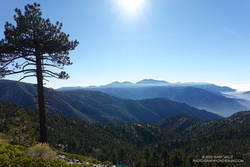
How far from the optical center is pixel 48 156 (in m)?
13.4

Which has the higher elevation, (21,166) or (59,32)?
(59,32)

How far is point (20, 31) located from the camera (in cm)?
2259

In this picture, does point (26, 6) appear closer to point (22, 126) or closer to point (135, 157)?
point (22, 126)

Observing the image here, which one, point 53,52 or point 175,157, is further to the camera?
point 175,157

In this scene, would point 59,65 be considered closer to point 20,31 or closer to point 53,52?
point 53,52

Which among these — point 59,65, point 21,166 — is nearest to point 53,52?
point 59,65

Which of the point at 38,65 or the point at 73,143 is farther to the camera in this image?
the point at 73,143

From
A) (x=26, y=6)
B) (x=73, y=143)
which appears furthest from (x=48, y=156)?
(x=73, y=143)

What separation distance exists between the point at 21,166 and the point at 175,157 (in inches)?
5887

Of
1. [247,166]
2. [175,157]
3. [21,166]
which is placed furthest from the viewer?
[175,157]

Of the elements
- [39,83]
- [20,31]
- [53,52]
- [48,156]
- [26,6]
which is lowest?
[48,156]

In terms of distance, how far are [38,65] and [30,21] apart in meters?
4.95

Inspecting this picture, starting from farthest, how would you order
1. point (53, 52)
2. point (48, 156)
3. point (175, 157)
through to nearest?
point (175, 157) → point (53, 52) → point (48, 156)

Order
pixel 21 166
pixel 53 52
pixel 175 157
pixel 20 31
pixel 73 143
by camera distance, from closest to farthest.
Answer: pixel 21 166, pixel 20 31, pixel 53 52, pixel 175 157, pixel 73 143
